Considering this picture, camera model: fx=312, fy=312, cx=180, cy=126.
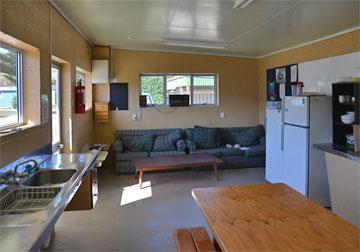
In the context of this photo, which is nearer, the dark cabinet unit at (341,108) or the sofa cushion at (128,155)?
the dark cabinet unit at (341,108)

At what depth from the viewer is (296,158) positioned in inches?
173

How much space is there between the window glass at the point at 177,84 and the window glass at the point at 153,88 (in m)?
0.16

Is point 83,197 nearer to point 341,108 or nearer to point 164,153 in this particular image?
point 164,153

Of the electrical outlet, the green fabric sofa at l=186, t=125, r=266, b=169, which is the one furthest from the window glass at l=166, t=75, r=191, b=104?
the green fabric sofa at l=186, t=125, r=266, b=169

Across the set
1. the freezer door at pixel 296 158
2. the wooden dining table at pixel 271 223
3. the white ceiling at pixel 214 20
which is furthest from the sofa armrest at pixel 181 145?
the wooden dining table at pixel 271 223

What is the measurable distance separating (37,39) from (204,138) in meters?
4.26

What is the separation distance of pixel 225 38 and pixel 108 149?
11.0 ft

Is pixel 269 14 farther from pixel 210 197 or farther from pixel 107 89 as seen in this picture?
pixel 107 89

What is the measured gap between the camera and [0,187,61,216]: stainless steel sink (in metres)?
2.16

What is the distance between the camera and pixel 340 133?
13.5 feet

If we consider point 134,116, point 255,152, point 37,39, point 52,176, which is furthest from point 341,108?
point 134,116

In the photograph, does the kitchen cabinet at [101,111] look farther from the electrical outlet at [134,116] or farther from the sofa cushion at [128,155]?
the sofa cushion at [128,155]

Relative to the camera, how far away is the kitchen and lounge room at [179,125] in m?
2.15

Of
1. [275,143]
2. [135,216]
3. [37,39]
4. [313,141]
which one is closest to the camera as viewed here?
[37,39]
